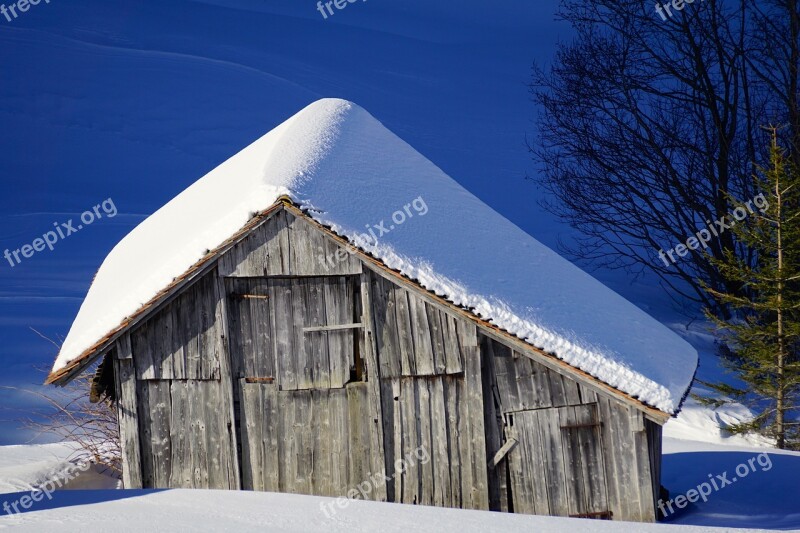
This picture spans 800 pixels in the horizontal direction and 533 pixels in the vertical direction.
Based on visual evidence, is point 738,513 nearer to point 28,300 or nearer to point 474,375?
point 474,375

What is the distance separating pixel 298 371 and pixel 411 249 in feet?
6.54

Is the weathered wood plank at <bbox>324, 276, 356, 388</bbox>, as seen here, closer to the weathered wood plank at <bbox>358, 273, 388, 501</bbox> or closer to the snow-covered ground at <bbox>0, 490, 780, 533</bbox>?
the weathered wood plank at <bbox>358, 273, 388, 501</bbox>

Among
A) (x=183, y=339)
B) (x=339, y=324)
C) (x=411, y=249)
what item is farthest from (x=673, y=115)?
(x=183, y=339)

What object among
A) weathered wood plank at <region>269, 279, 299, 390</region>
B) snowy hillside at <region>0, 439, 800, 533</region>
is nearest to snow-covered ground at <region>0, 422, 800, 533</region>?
snowy hillside at <region>0, 439, 800, 533</region>

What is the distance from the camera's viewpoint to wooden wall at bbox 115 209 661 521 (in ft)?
32.1

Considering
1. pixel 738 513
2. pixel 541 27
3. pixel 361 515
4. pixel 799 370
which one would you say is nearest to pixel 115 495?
pixel 361 515

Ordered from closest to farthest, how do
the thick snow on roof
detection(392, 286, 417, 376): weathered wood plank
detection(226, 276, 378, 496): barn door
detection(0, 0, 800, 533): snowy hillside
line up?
detection(0, 0, 800, 533): snowy hillside < the thick snow on roof < detection(392, 286, 417, 376): weathered wood plank < detection(226, 276, 378, 496): barn door

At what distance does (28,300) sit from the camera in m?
29.1

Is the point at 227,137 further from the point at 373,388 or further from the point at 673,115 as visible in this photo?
the point at 373,388

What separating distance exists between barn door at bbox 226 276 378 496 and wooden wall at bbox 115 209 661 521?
0.05 feet

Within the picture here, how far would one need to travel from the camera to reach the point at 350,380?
32.7 ft

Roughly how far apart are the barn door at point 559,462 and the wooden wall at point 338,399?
17mm

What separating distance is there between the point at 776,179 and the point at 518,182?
140 feet

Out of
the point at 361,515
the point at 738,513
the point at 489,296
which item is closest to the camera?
the point at 361,515
